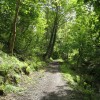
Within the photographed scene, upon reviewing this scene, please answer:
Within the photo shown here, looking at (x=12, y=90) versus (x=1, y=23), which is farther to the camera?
(x=1, y=23)

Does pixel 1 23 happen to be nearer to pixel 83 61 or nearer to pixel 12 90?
pixel 12 90

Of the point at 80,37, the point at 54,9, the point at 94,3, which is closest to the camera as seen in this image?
the point at 94,3

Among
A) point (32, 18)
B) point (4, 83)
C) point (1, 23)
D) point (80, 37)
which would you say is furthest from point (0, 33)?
point (4, 83)

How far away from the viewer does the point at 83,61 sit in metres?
36.7

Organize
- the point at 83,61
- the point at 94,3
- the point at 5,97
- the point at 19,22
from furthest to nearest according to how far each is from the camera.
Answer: the point at 83,61
the point at 19,22
the point at 5,97
the point at 94,3

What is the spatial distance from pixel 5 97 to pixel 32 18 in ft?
52.3

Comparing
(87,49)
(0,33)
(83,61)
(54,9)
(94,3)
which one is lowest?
(83,61)

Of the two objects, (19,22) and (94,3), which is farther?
(19,22)

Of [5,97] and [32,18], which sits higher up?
[32,18]

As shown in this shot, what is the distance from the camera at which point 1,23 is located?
23.7 m

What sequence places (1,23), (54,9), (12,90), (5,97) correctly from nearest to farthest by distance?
(5,97)
(12,90)
(1,23)
(54,9)

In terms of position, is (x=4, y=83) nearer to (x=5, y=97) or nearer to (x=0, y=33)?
(x=5, y=97)

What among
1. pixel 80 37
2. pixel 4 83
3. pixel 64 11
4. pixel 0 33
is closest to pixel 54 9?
pixel 64 11

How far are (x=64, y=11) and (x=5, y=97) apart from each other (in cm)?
2965
